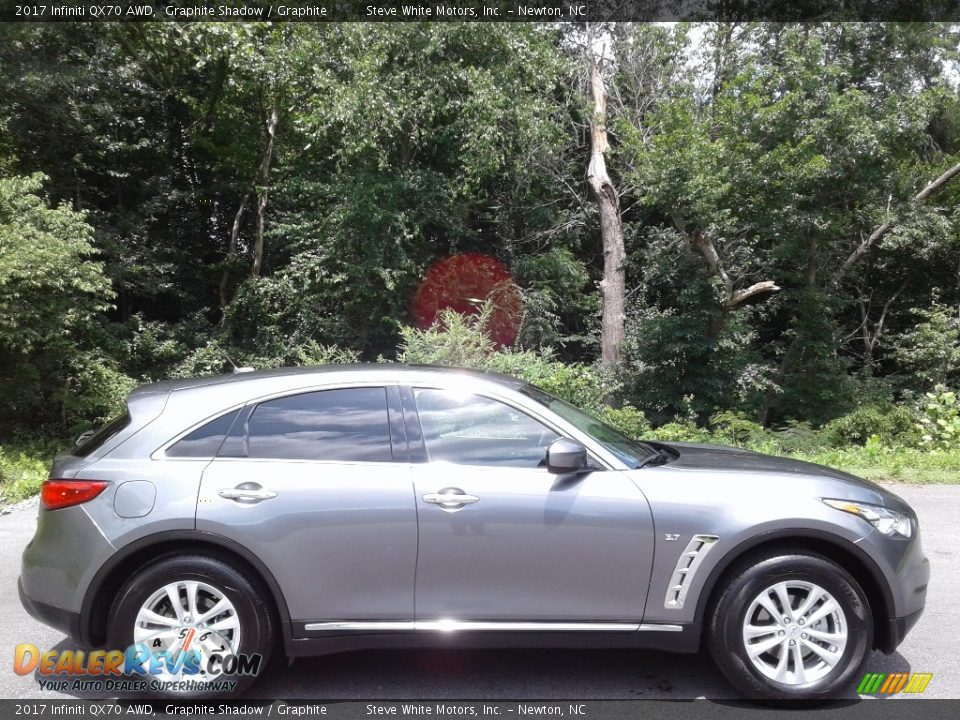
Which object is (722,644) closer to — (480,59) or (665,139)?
(665,139)

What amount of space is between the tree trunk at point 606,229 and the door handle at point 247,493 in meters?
16.0

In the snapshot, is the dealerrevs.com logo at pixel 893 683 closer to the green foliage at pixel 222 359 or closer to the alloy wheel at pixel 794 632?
the alloy wheel at pixel 794 632

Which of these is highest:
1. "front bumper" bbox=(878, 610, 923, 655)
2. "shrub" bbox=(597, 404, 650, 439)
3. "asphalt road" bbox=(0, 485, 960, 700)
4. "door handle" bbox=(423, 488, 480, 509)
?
"door handle" bbox=(423, 488, 480, 509)

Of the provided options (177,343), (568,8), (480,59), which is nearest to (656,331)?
(480,59)

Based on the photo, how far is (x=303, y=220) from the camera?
19.6 meters

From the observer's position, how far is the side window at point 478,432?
12.6 ft

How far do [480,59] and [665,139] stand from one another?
4730mm

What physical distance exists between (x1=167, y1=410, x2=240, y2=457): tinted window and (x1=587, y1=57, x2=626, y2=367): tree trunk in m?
15.9

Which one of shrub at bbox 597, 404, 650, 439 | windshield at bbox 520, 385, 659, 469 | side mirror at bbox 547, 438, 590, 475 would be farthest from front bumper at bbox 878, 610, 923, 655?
shrub at bbox 597, 404, 650, 439

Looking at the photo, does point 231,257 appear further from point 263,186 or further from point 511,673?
point 511,673

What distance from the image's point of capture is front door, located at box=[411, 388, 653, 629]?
12.0 feet

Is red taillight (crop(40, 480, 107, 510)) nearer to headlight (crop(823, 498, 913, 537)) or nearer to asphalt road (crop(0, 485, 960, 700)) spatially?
asphalt road (crop(0, 485, 960, 700))

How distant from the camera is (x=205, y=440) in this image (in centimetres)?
388

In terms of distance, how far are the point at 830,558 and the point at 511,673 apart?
1.74 metres
